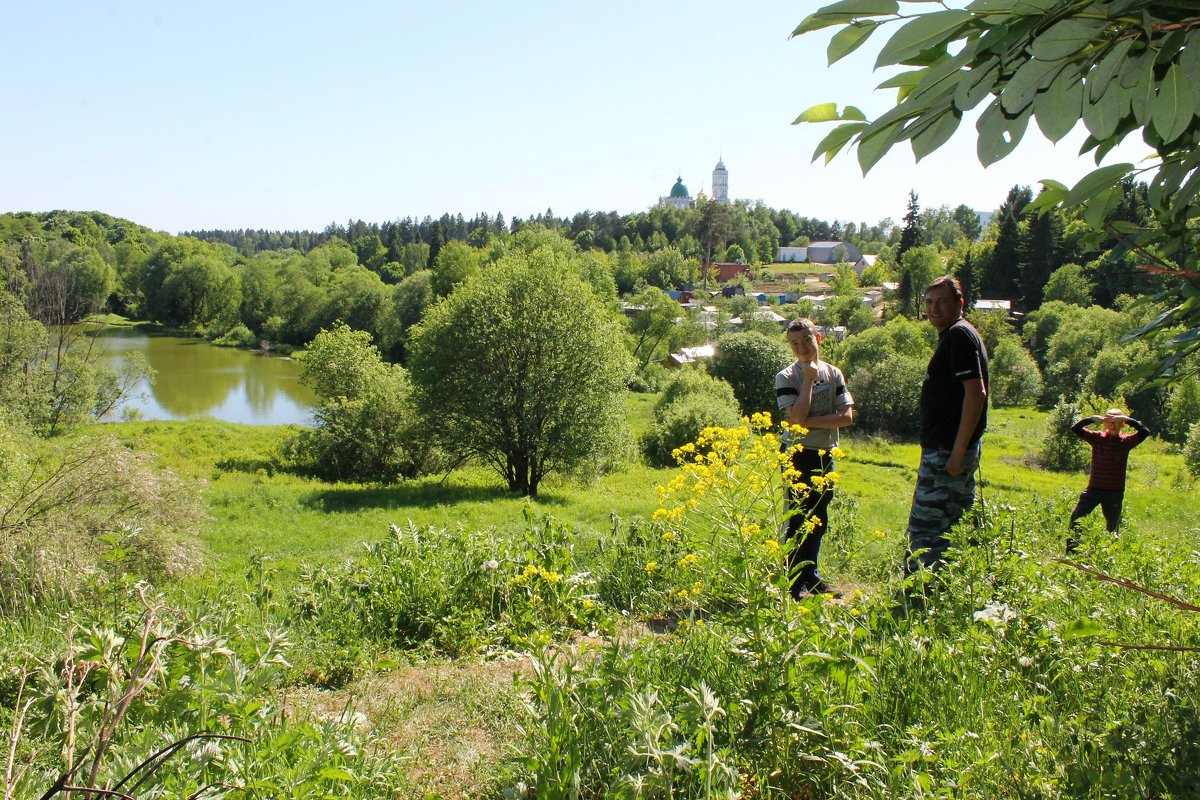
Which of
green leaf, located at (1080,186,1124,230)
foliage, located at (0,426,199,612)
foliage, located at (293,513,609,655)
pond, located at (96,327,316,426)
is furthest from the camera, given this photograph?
pond, located at (96,327,316,426)

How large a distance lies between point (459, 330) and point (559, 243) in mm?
32735

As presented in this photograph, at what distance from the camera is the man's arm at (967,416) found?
4156mm

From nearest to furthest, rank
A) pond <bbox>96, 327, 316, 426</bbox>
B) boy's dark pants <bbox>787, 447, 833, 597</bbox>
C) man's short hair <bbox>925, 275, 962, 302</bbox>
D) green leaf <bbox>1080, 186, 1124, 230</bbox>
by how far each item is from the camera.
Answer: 1. green leaf <bbox>1080, 186, 1124, 230</bbox>
2. man's short hair <bbox>925, 275, 962, 302</bbox>
3. boy's dark pants <bbox>787, 447, 833, 597</bbox>
4. pond <bbox>96, 327, 316, 426</bbox>

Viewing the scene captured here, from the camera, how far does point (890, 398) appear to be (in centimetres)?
4028

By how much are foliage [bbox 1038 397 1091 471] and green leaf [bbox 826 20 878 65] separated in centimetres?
3234

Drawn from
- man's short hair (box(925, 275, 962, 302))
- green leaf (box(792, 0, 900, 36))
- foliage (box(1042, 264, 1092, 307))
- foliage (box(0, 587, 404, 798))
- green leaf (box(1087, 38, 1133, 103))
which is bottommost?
foliage (box(0, 587, 404, 798))

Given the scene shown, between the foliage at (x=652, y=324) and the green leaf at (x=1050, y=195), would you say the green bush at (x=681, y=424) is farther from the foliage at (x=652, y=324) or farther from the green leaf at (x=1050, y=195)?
the green leaf at (x=1050, y=195)

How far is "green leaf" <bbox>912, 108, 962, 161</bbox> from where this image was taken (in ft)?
3.40

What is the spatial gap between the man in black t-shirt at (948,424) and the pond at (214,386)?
29.7 metres

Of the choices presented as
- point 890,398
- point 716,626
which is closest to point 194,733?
point 716,626

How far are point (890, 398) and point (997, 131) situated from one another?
42.0m

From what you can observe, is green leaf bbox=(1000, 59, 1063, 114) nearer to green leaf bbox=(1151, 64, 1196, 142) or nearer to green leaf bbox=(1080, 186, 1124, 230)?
green leaf bbox=(1151, 64, 1196, 142)

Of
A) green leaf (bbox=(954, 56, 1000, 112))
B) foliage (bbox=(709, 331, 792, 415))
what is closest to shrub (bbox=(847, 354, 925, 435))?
foliage (bbox=(709, 331, 792, 415))

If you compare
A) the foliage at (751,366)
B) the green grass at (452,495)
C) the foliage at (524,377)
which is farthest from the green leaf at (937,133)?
the foliage at (751,366)
